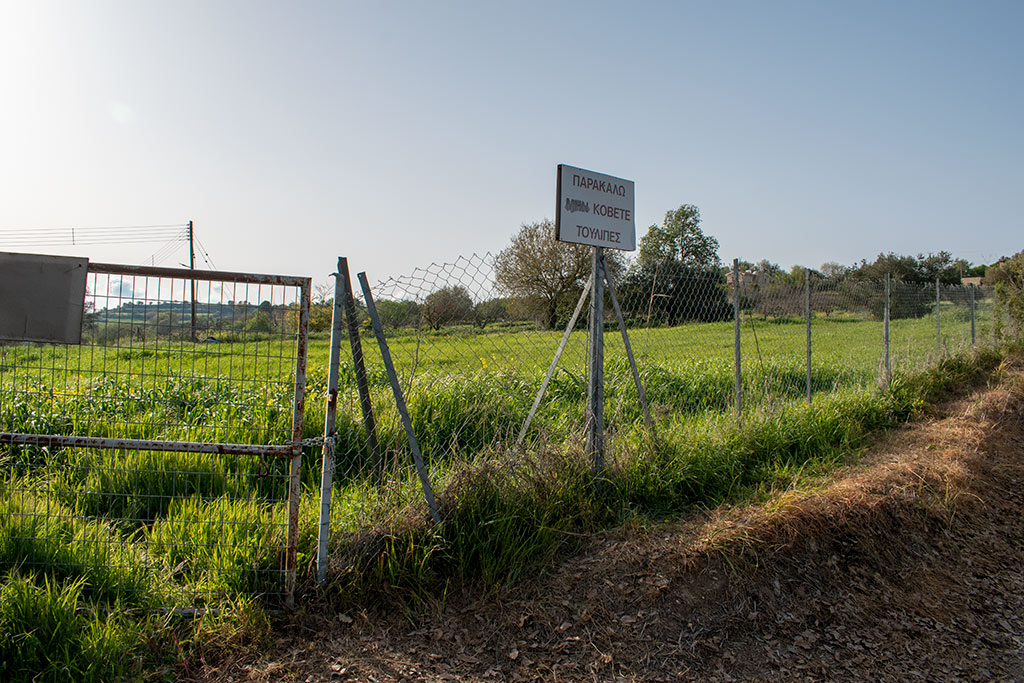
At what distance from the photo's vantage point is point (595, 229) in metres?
4.80

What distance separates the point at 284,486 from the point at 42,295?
221 cm

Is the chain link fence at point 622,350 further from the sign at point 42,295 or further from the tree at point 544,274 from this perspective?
the sign at point 42,295

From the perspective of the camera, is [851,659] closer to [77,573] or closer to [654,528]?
[654,528]

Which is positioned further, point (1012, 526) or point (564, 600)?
point (1012, 526)

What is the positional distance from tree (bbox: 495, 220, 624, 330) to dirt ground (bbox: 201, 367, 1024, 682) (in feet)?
6.07

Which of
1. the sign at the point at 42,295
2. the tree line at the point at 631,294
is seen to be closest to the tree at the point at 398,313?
the tree line at the point at 631,294

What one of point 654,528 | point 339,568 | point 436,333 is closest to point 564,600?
point 654,528

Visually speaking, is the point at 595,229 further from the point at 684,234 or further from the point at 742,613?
the point at 684,234

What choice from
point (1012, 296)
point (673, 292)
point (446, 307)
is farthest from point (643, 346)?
point (1012, 296)

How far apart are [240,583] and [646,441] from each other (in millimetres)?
2953

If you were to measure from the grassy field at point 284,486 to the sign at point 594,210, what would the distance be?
86 centimetres

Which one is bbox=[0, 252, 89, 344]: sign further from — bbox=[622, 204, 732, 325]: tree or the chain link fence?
bbox=[622, 204, 732, 325]: tree

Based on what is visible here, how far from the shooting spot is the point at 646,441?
4996 millimetres

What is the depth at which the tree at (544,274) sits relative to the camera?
4.69m
